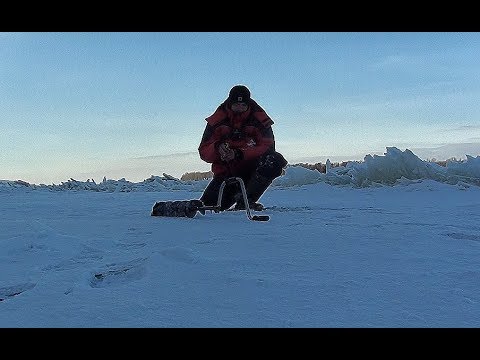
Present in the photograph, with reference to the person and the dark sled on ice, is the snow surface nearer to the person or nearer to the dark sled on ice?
the dark sled on ice

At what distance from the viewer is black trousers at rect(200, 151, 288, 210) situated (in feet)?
15.6

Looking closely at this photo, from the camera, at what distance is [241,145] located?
4703mm

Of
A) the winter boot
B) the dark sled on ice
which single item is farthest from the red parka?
the dark sled on ice

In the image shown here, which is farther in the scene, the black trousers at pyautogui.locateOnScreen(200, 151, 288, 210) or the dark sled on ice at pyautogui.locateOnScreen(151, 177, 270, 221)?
the black trousers at pyautogui.locateOnScreen(200, 151, 288, 210)

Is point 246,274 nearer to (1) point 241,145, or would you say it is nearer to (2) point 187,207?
(2) point 187,207

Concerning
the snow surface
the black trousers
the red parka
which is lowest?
the snow surface

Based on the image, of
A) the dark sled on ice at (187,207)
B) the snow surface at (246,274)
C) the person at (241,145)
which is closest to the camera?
the snow surface at (246,274)

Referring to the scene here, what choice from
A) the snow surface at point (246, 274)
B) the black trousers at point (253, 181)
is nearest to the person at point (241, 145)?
the black trousers at point (253, 181)

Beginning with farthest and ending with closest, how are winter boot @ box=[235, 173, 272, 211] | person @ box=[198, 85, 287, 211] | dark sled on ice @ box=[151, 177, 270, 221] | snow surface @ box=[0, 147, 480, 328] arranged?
winter boot @ box=[235, 173, 272, 211] → person @ box=[198, 85, 287, 211] → dark sled on ice @ box=[151, 177, 270, 221] → snow surface @ box=[0, 147, 480, 328]

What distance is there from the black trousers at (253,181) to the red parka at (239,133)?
4.8 inches

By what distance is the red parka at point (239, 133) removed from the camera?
4.70m

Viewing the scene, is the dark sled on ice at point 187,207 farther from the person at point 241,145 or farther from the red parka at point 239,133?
the red parka at point 239,133
